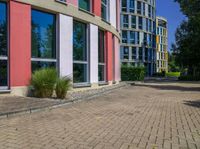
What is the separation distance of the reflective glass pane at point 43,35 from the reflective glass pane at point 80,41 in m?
2.10

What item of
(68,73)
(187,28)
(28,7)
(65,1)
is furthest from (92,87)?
(187,28)

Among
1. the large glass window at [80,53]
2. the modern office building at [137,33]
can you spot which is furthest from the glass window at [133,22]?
the large glass window at [80,53]

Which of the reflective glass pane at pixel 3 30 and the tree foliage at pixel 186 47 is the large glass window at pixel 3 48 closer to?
the reflective glass pane at pixel 3 30

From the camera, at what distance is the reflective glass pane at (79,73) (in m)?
19.1

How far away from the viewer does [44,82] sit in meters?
14.0

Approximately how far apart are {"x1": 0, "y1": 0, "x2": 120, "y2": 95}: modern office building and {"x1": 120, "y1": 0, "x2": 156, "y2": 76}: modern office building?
50137 millimetres

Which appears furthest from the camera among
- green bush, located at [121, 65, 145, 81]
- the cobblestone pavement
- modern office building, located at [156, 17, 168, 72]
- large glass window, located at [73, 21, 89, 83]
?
modern office building, located at [156, 17, 168, 72]

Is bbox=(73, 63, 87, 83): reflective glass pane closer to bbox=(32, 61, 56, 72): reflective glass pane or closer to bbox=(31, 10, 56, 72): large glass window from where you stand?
bbox=(31, 10, 56, 72): large glass window

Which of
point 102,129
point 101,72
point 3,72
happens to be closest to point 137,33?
point 101,72

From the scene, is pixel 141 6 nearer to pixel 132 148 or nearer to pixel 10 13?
pixel 10 13

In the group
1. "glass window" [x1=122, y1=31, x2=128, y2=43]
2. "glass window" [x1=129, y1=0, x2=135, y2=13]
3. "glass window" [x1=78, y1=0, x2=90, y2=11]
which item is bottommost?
"glass window" [x1=78, y1=0, x2=90, y2=11]

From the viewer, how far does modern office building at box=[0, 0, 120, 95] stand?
1424cm

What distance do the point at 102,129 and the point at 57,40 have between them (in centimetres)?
959

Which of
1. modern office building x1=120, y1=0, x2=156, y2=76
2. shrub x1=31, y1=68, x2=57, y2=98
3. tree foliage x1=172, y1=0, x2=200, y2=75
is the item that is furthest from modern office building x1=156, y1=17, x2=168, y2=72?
shrub x1=31, y1=68, x2=57, y2=98
